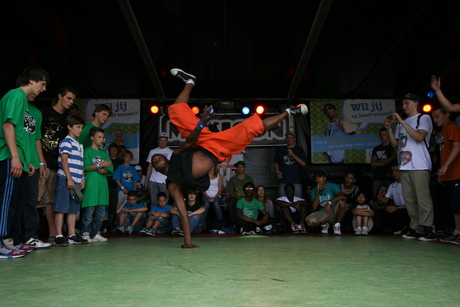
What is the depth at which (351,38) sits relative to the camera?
20.4ft

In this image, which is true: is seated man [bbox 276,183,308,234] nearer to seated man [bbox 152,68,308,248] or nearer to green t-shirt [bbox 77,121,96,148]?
seated man [bbox 152,68,308,248]

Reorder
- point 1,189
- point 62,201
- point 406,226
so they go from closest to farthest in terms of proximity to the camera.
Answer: point 1,189 → point 62,201 → point 406,226

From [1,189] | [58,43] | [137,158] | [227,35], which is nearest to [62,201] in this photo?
[1,189]

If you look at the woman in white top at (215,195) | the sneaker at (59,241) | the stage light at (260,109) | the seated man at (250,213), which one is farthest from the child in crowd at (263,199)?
the sneaker at (59,241)

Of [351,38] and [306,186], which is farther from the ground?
[351,38]

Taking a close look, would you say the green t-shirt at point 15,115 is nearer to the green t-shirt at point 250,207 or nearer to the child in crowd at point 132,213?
the child in crowd at point 132,213

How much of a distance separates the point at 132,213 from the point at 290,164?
328 cm

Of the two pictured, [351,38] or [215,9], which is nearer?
[215,9]

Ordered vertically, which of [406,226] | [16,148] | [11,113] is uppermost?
[11,113]

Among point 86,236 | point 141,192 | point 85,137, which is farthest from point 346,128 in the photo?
point 86,236

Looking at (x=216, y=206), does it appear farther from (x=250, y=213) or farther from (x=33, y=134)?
(x=33, y=134)

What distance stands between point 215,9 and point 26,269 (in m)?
4.10

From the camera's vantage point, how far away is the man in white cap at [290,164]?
320 inches

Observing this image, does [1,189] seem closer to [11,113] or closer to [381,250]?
[11,113]
